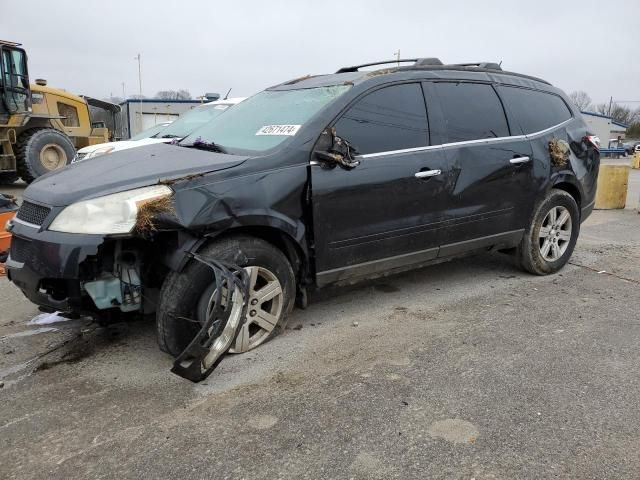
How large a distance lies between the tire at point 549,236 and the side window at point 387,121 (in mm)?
1585

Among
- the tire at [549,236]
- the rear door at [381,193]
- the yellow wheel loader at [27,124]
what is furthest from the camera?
Answer: the yellow wheel loader at [27,124]

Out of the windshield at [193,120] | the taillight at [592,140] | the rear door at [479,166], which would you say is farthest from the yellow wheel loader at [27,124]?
the taillight at [592,140]

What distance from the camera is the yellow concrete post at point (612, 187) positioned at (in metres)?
9.32

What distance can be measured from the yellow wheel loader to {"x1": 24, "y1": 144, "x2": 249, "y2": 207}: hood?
28.3 ft

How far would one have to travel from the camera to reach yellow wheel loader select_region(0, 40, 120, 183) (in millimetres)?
11547

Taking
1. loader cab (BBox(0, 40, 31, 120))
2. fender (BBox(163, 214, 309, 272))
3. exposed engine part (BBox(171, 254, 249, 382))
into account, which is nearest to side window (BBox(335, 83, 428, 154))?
fender (BBox(163, 214, 309, 272))

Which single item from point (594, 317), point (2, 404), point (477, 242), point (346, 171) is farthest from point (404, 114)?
point (2, 404)

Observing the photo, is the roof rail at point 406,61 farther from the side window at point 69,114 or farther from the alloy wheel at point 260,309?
the side window at point 69,114

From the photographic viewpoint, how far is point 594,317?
4.07m

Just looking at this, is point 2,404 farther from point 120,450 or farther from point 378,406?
point 378,406

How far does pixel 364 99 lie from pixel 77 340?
8.56ft

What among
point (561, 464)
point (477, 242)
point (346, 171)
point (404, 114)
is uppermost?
point (404, 114)

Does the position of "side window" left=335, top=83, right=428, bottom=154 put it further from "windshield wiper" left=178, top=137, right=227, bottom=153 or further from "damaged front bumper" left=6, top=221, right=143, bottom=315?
"damaged front bumper" left=6, top=221, right=143, bottom=315

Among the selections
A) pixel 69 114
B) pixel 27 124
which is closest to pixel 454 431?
pixel 27 124
